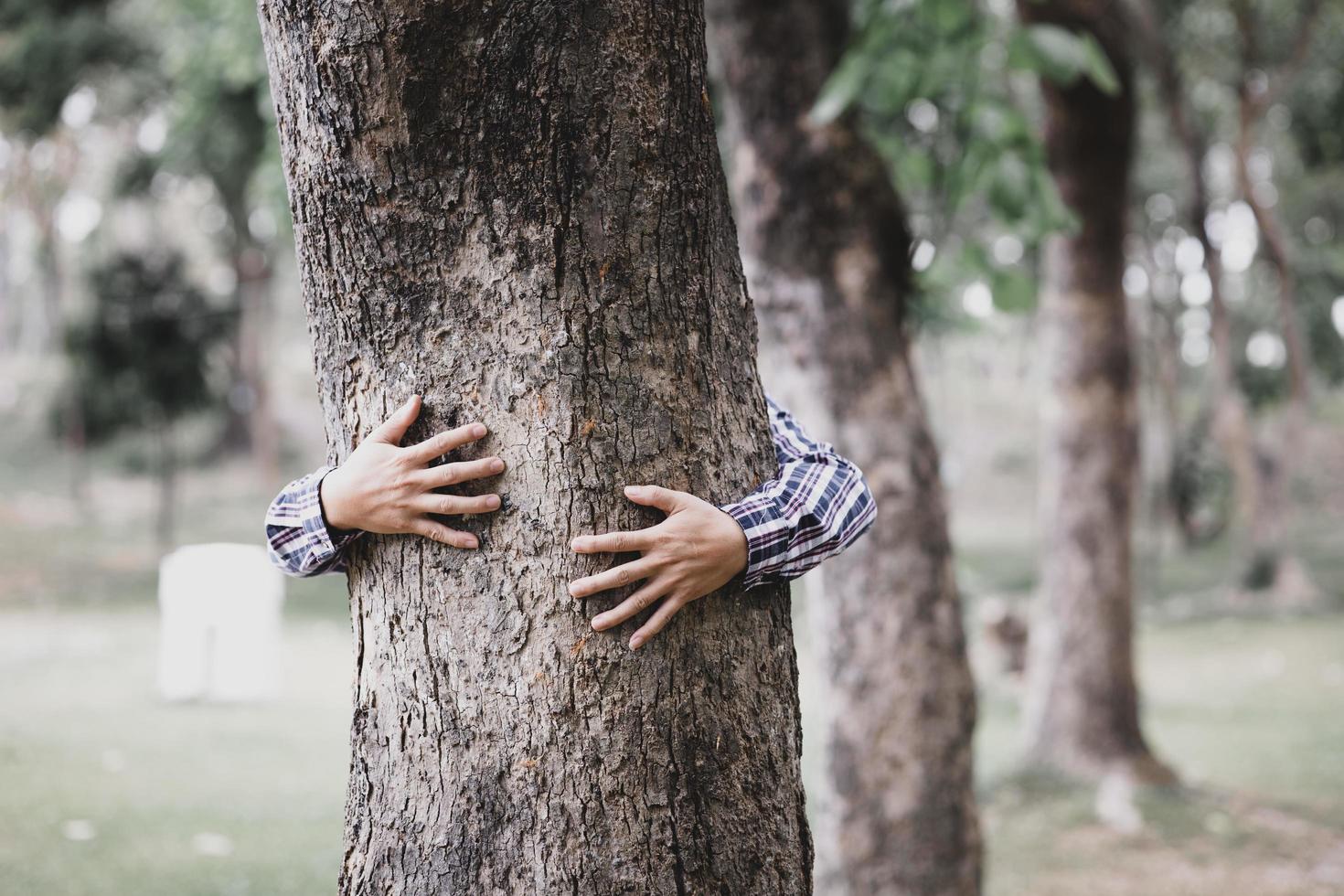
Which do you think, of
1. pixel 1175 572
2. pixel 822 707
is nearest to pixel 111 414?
pixel 822 707

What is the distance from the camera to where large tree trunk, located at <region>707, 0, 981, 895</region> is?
150 inches

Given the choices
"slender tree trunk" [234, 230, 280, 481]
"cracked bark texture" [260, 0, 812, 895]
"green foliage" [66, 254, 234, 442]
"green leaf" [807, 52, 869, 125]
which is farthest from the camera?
"slender tree trunk" [234, 230, 280, 481]

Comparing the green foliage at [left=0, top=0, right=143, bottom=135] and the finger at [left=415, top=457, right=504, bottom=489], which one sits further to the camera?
the green foliage at [left=0, top=0, right=143, bottom=135]

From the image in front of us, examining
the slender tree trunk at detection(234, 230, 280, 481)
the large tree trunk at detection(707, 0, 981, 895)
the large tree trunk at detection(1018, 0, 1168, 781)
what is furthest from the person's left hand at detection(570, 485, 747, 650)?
the slender tree trunk at detection(234, 230, 280, 481)

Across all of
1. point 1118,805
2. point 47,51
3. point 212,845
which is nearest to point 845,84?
point 212,845

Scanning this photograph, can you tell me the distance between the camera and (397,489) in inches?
63.4

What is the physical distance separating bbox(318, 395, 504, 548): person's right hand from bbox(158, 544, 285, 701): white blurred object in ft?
22.6

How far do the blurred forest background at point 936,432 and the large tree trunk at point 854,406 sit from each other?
0.23 meters

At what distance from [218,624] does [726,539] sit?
743 cm

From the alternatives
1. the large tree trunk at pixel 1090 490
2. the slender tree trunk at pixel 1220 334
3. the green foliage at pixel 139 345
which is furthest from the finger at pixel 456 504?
the green foliage at pixel 139 345

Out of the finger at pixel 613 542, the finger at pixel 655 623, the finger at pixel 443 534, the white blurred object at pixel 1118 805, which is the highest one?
the finger at pixel 443 534

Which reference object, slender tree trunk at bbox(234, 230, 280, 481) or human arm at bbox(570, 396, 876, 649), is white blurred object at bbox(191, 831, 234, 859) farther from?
slender tree trunk at bbox(234, 230, 280, 481)

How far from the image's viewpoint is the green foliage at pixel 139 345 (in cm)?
1431

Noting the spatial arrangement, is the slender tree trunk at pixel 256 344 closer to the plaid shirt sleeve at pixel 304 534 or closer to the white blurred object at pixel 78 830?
the white blurred object at pixel 78 830
